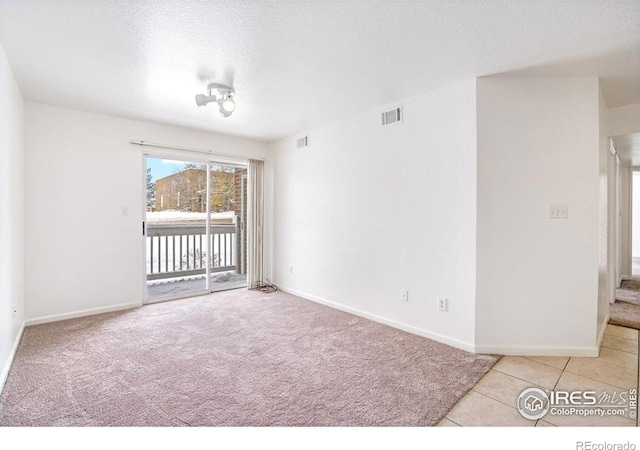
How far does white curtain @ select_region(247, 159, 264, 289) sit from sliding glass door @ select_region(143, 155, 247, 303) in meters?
0.27

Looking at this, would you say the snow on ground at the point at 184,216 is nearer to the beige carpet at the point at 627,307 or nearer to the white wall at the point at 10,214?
the white wall at the point at 10,214

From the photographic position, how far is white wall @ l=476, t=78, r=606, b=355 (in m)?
2.67

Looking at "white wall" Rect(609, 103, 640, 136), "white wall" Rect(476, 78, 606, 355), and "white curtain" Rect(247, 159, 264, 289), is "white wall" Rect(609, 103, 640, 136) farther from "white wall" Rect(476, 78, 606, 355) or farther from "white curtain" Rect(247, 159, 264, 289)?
"white curtain" Rect(247, 159, 264, 289)

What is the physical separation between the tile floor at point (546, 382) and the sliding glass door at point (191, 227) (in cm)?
386

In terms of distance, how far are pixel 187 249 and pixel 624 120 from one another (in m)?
5.97

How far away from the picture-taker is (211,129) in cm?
453

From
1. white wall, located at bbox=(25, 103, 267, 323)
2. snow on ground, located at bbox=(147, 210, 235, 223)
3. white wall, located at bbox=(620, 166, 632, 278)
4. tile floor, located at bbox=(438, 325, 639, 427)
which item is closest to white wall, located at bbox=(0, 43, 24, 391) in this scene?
white wall, located at bbox=(25, 103, 267, 323)

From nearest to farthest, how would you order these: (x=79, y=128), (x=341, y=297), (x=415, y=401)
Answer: (x=415, y=401), (x=79, y=128), (x=341, y=297)

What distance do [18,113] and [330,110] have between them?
10.1 ft

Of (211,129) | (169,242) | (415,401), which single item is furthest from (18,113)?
(415,401)

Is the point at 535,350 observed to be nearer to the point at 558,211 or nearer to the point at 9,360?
the point at 558,211

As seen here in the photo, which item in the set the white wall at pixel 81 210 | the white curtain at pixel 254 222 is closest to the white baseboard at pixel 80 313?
the white wall at pixel 81 210

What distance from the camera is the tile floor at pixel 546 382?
186cm
